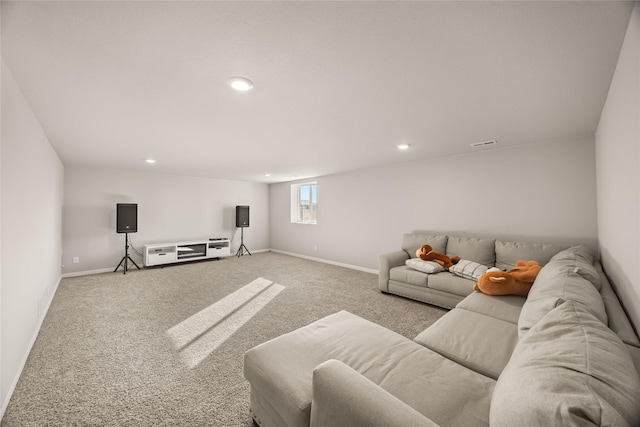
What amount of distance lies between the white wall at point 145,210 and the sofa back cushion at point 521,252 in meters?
6.17

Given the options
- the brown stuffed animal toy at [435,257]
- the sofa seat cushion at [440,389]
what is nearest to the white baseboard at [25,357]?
the sofa seat cushion at [440,389]

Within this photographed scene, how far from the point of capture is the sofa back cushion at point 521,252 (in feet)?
10.2

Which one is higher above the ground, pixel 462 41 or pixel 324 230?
pixel 462 41

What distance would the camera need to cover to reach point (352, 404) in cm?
95

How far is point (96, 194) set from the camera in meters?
5.29

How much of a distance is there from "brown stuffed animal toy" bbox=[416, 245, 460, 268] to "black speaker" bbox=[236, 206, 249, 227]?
4841mm

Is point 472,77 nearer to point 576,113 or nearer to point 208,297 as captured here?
point 576,113

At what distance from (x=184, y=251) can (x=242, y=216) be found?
1694 mm

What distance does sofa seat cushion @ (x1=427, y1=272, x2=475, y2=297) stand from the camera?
3141mm

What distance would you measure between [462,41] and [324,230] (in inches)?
207

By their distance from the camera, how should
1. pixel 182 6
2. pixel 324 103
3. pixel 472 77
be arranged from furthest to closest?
pixel 324 103, pixel 472 77, pixel 182 6

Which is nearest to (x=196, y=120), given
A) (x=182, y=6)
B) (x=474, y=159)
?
(x=182, y=6)

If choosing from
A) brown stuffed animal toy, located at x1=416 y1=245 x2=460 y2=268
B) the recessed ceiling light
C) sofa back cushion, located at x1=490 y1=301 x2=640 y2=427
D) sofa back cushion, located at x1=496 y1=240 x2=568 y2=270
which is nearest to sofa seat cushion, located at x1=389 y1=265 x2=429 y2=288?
brown stuffed animal toy, located at x1=416 y1=245 x2=460 y2=268

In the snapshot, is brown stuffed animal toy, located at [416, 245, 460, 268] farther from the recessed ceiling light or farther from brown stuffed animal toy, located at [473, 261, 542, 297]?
the recessed ceiling light
